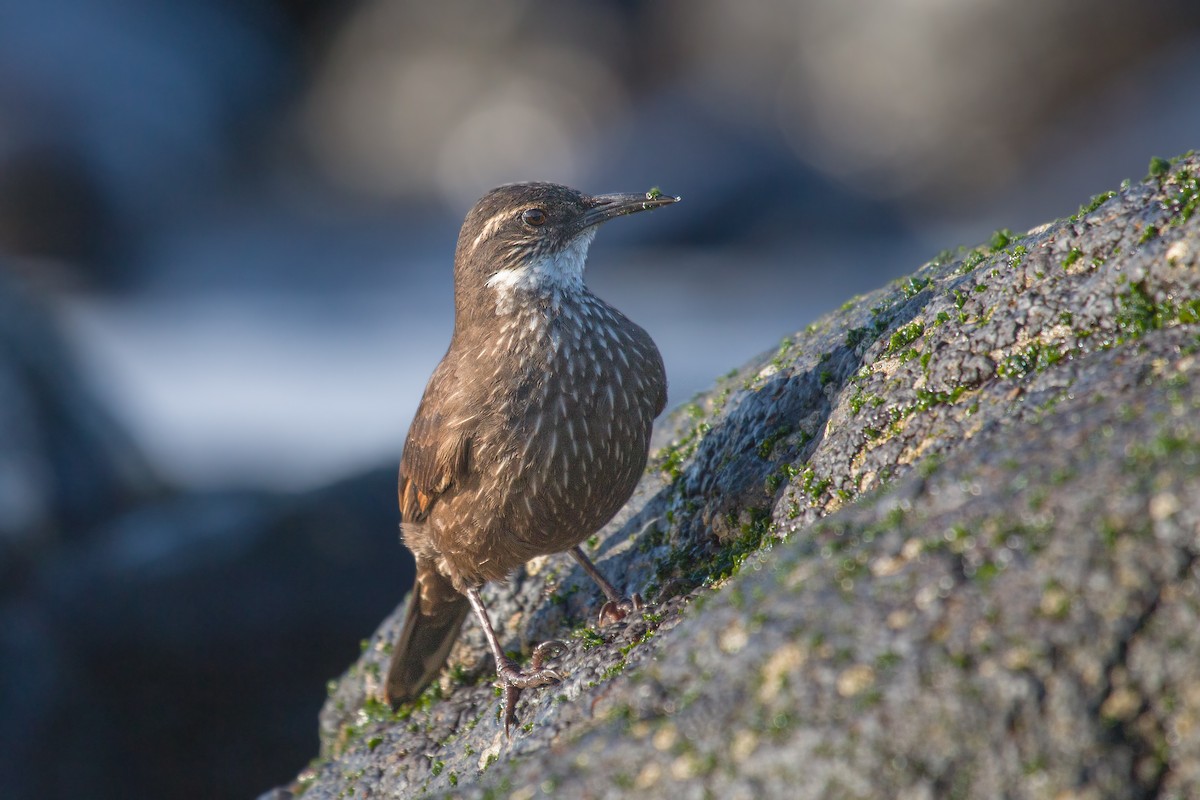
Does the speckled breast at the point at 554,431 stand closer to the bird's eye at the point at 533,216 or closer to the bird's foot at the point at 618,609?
the bird's foot at the point at 618,609

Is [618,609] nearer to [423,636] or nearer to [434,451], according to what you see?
[434,451]

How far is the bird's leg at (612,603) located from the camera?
5.04 metres

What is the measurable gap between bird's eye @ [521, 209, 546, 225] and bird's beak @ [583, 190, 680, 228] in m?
0.23

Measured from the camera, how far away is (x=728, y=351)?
17.3m

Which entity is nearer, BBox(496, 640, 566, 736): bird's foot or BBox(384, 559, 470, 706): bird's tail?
BBox(496, 640, 566, 736): bird's foot

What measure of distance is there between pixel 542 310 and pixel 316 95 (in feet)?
60.7

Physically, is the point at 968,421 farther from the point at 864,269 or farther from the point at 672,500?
the point at 864,269

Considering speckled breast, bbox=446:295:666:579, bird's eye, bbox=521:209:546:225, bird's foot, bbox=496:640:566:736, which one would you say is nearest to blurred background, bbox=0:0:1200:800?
bird's eye, bbox=521:209:546:225

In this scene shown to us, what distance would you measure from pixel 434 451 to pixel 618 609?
1.21 metres

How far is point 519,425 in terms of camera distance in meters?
5.14

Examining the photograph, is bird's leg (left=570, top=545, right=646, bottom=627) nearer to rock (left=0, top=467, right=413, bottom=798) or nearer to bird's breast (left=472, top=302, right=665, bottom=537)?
bird's breast (left=472, top=302, right=665, bottom=537)

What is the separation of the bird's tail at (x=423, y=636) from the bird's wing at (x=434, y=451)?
0.38 m

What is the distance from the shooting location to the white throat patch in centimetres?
566

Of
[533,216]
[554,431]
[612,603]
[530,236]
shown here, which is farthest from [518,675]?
[533,216]
